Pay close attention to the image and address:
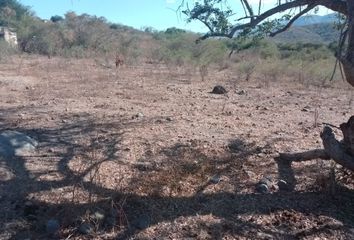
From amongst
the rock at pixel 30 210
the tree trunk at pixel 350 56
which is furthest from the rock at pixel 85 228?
the tree trunk at pixel 350 56

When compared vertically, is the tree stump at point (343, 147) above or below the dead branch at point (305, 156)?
above

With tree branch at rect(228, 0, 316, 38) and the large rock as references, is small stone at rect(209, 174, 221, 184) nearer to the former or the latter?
tree branch at rect(228, 0, 316, 38)

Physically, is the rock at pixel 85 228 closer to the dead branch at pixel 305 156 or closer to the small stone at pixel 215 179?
the small stone at pixel 215 179

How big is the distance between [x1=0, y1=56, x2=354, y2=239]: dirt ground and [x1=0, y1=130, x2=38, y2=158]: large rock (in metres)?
0.12

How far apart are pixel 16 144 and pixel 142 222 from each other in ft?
7.26

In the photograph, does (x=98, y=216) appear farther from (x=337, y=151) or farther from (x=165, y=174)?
(x=337, y=151)

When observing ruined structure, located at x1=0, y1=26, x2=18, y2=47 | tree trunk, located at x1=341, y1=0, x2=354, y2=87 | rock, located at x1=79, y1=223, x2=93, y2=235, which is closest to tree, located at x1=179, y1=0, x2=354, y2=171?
tree trunk, located at x1=341, y1=0, x2=354, y2=87

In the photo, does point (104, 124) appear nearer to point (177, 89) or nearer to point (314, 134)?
point (314, 134)

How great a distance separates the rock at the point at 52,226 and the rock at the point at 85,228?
17 centimetres

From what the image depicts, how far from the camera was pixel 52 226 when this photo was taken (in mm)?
3410

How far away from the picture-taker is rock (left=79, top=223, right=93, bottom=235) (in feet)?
11.1

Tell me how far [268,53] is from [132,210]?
20.5 metres

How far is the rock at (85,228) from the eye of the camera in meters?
3.38

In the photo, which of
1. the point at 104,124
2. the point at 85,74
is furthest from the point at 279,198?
the point at 85,74
